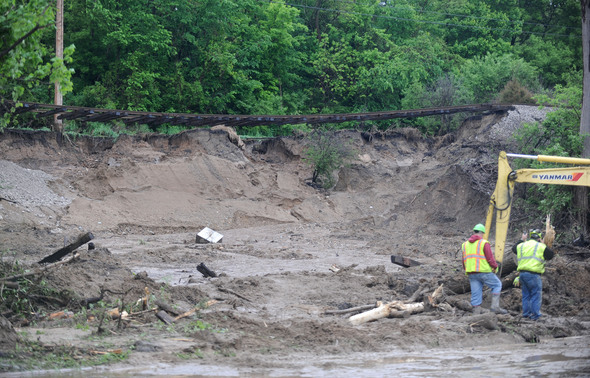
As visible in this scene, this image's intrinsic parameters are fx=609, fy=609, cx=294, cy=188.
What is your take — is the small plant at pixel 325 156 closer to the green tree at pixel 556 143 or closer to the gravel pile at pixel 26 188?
the green tree at pixel 556 143

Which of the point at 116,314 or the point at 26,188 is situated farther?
the point at 26,188

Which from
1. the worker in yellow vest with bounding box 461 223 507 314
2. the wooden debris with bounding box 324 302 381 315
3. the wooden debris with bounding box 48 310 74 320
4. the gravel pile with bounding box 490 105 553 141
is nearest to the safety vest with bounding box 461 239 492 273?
the worker in yellow vest with bounding box 461 223 507 314

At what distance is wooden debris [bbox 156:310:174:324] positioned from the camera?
9.32 metres

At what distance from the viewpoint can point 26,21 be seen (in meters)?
7.33

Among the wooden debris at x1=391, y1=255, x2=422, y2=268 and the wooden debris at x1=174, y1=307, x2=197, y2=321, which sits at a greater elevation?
the wooden debris at x1=391, y1=255, x2=422, y2=268

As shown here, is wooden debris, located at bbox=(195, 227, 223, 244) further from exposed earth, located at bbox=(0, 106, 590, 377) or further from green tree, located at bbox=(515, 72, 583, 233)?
green tree, located at bbox=(515, 72, 583, 233)

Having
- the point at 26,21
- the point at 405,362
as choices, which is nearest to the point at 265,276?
the point at 405,362

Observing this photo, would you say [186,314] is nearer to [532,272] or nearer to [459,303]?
[459,303]

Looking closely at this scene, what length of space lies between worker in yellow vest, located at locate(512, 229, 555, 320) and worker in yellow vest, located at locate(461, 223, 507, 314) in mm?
432

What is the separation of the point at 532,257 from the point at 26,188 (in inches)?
701

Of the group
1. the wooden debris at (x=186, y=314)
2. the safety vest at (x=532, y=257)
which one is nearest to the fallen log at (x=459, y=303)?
the safety vest at (x=532, y=257)

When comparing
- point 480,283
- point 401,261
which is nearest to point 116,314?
point 480,283

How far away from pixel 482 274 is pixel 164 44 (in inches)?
1088

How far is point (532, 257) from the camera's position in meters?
10.3
